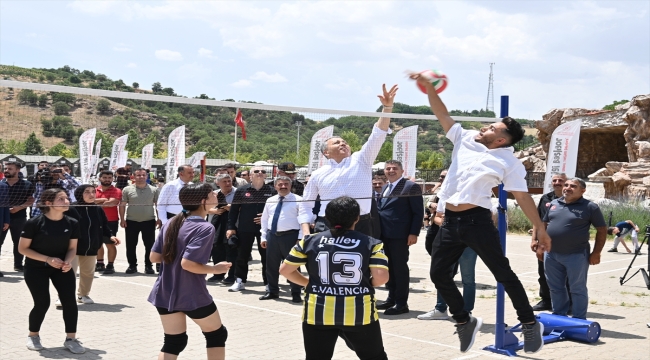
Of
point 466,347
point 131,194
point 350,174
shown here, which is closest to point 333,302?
point 466,347

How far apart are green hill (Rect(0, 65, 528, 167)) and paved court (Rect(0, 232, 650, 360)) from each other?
222 cm

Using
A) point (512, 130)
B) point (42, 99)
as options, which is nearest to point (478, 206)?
point (512, 130)

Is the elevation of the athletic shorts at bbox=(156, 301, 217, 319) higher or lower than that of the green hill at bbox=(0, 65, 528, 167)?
lower

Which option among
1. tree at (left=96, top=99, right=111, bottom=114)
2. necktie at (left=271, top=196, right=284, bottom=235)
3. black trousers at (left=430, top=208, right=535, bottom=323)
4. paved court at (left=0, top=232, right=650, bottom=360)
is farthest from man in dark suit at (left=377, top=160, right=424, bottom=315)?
tree at (left=96, top=99, right=111, bottom=114)

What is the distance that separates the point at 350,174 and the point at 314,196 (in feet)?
1.99

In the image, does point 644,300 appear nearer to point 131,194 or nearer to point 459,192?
point 459,192

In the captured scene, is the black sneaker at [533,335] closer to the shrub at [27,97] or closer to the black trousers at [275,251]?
the shrub at [27,97]

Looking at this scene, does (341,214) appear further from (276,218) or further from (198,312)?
(276,218)

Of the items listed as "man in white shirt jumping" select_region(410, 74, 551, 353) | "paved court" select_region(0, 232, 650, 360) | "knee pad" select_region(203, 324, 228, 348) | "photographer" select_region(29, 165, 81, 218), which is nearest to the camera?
"knee pad" select_region(203, 324, 228, 348)

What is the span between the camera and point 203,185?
600 centimetres

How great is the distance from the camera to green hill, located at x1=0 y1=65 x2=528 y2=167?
6977 millimetres

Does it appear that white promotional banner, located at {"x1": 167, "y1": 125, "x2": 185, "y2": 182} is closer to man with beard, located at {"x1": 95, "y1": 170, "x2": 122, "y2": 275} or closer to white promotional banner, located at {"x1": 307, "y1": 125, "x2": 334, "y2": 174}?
white promotional banner, located at {"x1": 307, "y1": 125, "x2": 334, "y2": 174}

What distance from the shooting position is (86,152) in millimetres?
8125

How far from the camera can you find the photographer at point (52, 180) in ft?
29.3
